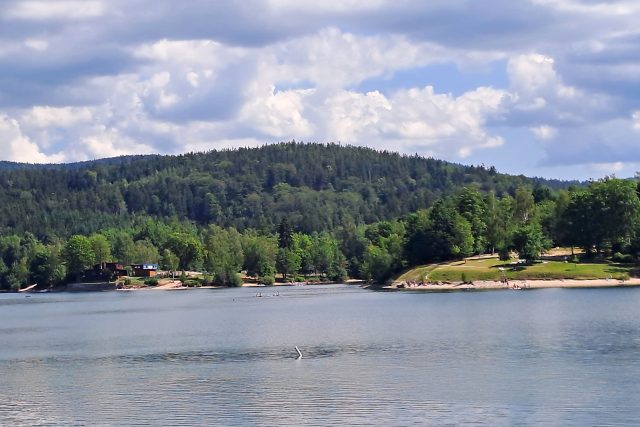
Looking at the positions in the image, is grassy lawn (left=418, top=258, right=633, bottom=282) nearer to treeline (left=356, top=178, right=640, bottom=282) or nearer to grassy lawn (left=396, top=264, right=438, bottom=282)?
grassy lawn (left=396, top=264, right=438, bottom=282)

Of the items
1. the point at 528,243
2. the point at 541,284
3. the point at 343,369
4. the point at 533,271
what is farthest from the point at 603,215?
the point at 343,369

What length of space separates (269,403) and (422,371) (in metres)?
12.1

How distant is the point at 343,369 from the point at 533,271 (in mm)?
104972

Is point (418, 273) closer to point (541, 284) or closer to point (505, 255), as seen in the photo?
point (505, 255)

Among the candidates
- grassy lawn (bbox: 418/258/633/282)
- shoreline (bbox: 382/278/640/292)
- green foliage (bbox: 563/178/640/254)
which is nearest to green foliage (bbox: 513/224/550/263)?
grassy lawn (bbox: 418/258/633/282)

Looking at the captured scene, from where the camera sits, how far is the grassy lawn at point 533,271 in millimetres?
158000

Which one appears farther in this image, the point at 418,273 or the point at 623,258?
the point at 418,273

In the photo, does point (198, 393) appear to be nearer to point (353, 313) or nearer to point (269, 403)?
point (269, 403)

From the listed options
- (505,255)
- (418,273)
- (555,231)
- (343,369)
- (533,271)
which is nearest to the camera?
(343,369)

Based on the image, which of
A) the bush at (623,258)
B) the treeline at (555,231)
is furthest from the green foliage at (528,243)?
the bush at (623,258)

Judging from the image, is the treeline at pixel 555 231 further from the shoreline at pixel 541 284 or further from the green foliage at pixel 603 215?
the shoreline at pixel 541 284

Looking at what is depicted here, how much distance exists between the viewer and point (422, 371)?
195ft

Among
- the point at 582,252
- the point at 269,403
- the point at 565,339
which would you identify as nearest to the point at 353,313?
the point at 565,339

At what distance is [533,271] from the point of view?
161875 millimetres
